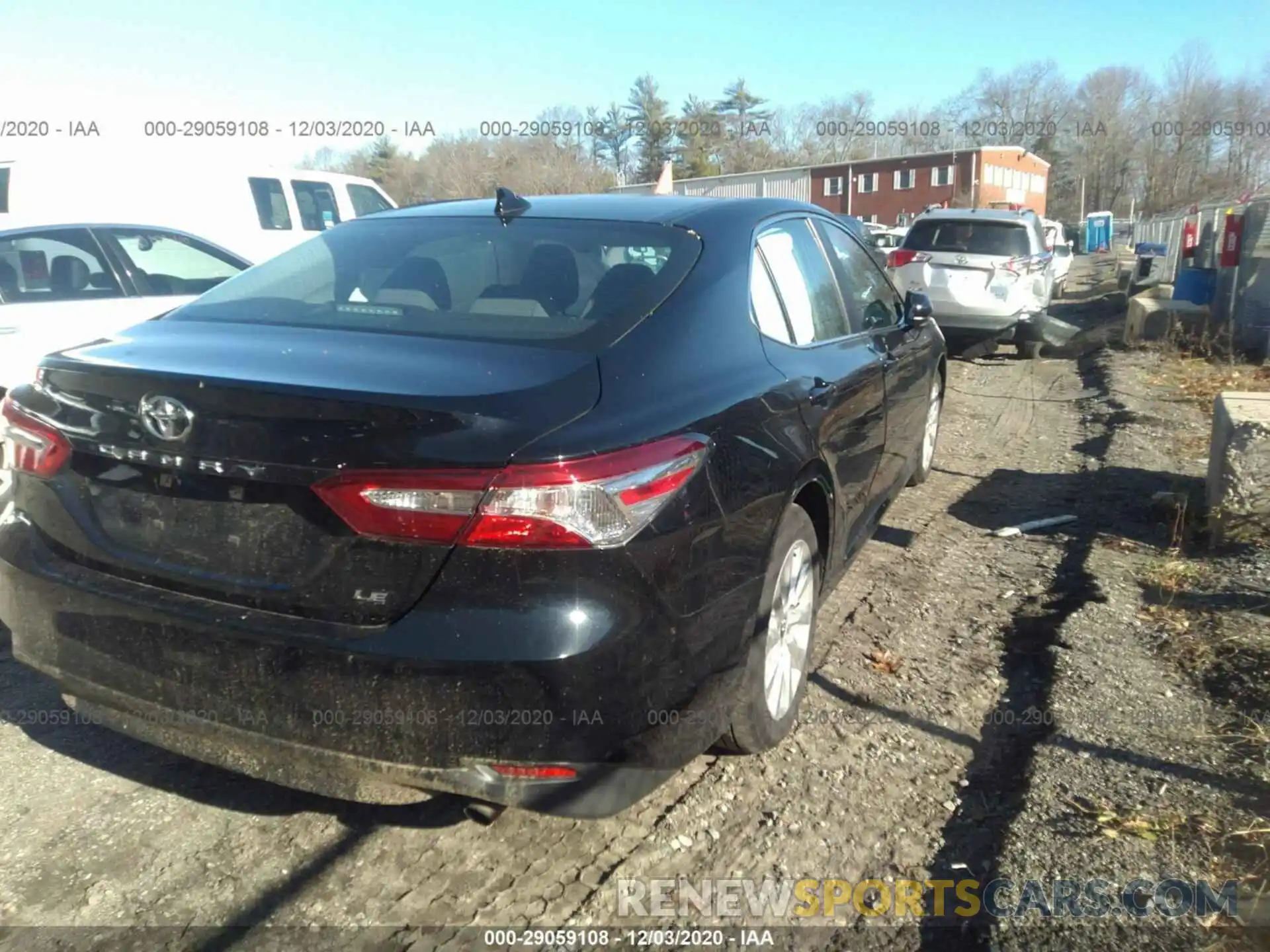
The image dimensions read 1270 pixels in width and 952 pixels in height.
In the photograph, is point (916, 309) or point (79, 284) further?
point (79, 284)

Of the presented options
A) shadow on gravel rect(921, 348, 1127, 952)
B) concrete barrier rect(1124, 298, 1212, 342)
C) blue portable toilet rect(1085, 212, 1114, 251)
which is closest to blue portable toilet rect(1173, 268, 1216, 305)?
concrete barrier rect(1124, 298, 1212, 342)

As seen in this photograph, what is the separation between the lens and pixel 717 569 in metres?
2.52

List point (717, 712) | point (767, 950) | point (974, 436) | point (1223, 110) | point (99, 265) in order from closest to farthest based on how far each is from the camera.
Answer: point (767, 950)
point (717, 712)
point (99, 265)
point (974, 436)
point (1223, 110)

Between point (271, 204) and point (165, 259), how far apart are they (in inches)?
228

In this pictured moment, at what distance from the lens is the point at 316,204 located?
12.5 m

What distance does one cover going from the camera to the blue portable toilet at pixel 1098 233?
48531 mm

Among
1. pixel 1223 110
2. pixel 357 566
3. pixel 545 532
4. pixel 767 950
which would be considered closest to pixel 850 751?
pixel 767 950

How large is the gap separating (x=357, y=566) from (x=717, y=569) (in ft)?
2.87

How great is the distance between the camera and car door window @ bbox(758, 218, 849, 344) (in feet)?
11.4

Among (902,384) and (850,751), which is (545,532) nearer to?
(850,751)

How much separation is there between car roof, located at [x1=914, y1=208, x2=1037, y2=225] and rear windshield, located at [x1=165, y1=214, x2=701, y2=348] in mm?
10223

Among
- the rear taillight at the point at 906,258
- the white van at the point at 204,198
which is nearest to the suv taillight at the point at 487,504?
the white van at the point at 204,198

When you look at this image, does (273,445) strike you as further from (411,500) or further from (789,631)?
(789,631)

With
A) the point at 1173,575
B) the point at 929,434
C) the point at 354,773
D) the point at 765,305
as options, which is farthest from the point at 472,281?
the point at 929,434
